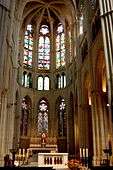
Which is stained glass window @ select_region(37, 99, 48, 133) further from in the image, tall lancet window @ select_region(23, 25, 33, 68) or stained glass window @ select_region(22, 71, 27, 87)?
tall lancet window @ select_region(23, 25, 33, 68)

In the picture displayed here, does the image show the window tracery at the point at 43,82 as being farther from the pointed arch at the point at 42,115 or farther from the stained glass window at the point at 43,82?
the pointed arch at the point at 42,115

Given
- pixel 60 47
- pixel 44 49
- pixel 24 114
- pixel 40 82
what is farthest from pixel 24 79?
pixel 60 47

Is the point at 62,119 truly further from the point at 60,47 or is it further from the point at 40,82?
the point at 60,47

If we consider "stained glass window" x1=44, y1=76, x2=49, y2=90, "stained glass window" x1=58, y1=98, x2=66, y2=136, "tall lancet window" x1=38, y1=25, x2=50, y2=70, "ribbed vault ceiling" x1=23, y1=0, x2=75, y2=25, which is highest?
"ribbed vault ceiling" x1=23, y1=0, x2=75, y2=25

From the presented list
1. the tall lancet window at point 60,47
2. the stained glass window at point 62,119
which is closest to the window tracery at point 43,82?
the tall lancet window at point 60,47

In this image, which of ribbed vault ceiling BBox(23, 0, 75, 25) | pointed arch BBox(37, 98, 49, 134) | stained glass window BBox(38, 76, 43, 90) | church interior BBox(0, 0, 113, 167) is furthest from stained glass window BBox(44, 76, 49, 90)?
ribbed vault ceiling BBox(23, 0, 75, 25)

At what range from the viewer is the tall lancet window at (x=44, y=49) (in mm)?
38588

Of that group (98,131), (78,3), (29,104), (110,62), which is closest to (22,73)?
(29,104)

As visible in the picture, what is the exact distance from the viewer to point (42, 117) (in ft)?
117

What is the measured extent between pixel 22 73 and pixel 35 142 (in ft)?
31.5

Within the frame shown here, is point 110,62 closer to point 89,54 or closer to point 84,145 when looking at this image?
point 89,54

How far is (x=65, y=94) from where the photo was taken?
35.2 metres

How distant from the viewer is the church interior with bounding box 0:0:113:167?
2231 cm

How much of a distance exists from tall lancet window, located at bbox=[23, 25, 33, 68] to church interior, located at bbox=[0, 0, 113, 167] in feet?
0.34
